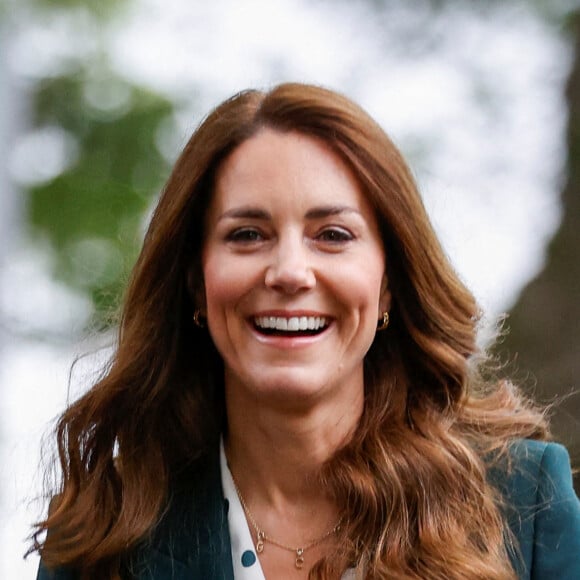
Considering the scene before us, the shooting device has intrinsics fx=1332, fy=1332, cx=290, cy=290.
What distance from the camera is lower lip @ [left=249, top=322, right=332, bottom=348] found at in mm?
2992

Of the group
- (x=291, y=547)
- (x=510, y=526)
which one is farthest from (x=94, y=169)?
(x=510, y=526)

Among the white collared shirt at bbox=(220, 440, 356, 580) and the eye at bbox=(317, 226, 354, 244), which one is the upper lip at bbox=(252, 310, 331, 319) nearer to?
the eye at bbox=(317, 226, 354, 244)

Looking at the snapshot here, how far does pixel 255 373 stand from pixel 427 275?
1.61 ft

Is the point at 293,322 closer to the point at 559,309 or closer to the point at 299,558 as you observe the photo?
the point at 299,558

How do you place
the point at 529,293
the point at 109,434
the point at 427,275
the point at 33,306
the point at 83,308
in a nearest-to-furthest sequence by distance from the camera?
1. the point at 427,275
2. the point at 109,434
3. the point at 529,293
4. the point at 83,308
5. the point at 33,306

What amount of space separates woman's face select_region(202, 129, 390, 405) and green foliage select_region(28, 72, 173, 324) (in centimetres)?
556

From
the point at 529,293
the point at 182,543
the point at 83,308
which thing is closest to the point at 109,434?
the point at 182,543

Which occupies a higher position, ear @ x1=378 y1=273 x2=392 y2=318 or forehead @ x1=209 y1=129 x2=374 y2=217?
forehead @ x1=209 y1=129 x2=374 y2=217

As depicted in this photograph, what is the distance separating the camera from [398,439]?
10.4 ft

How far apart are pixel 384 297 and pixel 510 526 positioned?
0.61 meters

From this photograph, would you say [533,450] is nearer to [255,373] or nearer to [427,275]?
[427,275]

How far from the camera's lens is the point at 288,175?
3.03 meters

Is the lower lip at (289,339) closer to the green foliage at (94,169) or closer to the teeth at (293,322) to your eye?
the teeth at (293,322)

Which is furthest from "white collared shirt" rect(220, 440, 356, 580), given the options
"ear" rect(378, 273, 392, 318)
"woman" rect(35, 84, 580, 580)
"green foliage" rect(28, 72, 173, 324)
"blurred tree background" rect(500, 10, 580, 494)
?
"green foliage" rect(28, 72, 173, 324)
